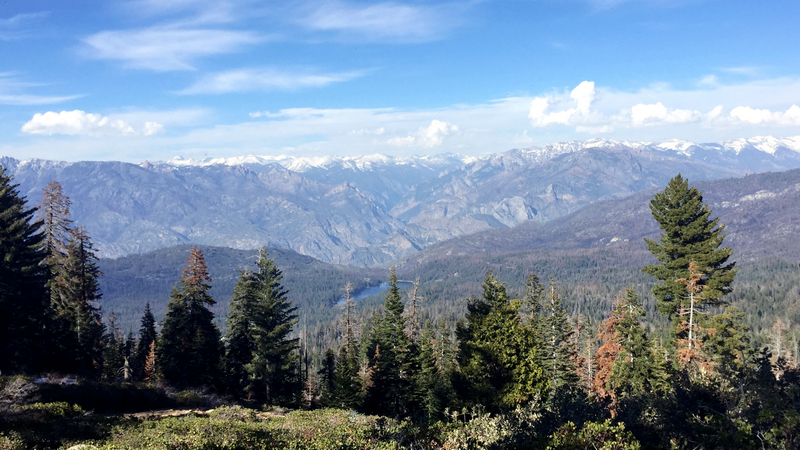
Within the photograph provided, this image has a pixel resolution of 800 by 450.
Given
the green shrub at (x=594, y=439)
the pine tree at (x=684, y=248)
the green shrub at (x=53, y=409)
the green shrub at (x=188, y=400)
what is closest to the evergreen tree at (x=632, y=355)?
the pine tree at (x=684, y=248)

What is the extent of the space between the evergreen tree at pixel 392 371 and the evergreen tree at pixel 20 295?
27206 mm

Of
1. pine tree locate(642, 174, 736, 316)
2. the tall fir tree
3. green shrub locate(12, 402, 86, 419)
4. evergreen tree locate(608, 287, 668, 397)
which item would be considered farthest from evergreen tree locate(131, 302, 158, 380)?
pine tree locate(642, 174, 736, 316)

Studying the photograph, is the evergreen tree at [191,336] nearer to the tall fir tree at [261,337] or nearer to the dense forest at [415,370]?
the dense forest at [415,370]

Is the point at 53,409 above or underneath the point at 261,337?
above

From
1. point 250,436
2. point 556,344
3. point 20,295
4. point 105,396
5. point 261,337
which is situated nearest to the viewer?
point 250,436

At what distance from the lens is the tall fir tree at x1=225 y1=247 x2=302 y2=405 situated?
4138 cm

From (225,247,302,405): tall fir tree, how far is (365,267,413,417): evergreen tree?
7.76 m

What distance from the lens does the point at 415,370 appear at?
4428 centimetres

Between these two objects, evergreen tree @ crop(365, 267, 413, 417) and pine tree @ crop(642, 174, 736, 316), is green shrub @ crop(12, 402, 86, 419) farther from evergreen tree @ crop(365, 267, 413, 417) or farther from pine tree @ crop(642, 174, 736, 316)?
pine tree @ crop(642, 174, 736, 316)

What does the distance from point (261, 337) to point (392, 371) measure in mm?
12304

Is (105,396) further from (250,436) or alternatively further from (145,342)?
(145,342)

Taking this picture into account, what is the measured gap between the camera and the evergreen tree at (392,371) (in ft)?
141

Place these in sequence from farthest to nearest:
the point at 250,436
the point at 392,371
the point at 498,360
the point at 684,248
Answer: the point at 392,371 → the point at 684,248 → the point at 498,360 → the point at 250,436

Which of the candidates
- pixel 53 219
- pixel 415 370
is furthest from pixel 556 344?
pixel 53 219
